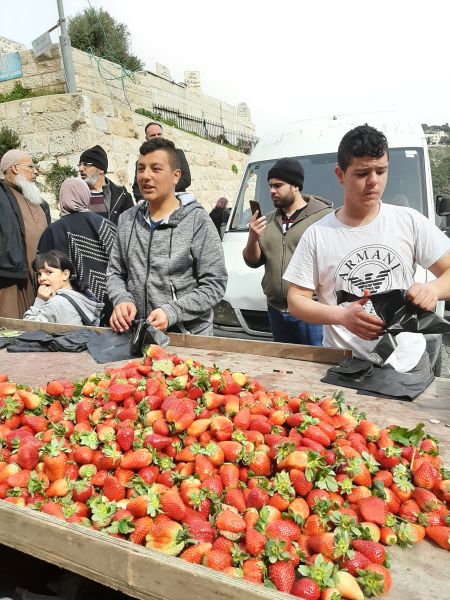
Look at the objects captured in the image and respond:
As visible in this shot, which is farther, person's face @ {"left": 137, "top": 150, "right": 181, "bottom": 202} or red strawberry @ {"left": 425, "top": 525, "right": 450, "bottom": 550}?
person's face @ {"left": 137, "top": 150, "right": 181, "bottom": 202}

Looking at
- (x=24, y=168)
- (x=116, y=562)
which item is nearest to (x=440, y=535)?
(x=116, y=562)

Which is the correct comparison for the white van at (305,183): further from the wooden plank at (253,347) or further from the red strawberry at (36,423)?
the red strawberry at (36,423)

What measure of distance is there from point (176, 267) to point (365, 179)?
1264mm

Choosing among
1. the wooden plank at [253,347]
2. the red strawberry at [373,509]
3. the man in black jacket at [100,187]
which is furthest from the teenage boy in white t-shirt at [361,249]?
the man in black jacket at [100,187]

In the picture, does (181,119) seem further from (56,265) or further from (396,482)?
(396,482)

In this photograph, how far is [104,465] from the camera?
1679mm

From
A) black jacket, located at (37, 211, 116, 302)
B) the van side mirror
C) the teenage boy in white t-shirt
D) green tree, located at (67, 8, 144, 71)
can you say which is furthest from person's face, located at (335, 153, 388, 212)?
green tree, located at (67, 8, 144, 71)

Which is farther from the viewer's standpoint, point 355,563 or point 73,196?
point 73,196

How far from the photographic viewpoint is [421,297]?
2.13m

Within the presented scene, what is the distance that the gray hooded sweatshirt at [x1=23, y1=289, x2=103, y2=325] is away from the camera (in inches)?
148

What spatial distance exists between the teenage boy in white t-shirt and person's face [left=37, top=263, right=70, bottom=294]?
2.11 metres

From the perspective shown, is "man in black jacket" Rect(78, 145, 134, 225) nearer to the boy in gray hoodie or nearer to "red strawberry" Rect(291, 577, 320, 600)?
the boy in gray hoodie

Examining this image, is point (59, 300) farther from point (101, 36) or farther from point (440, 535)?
point (101, 36)

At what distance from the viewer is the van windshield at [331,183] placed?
4887 millimetres
